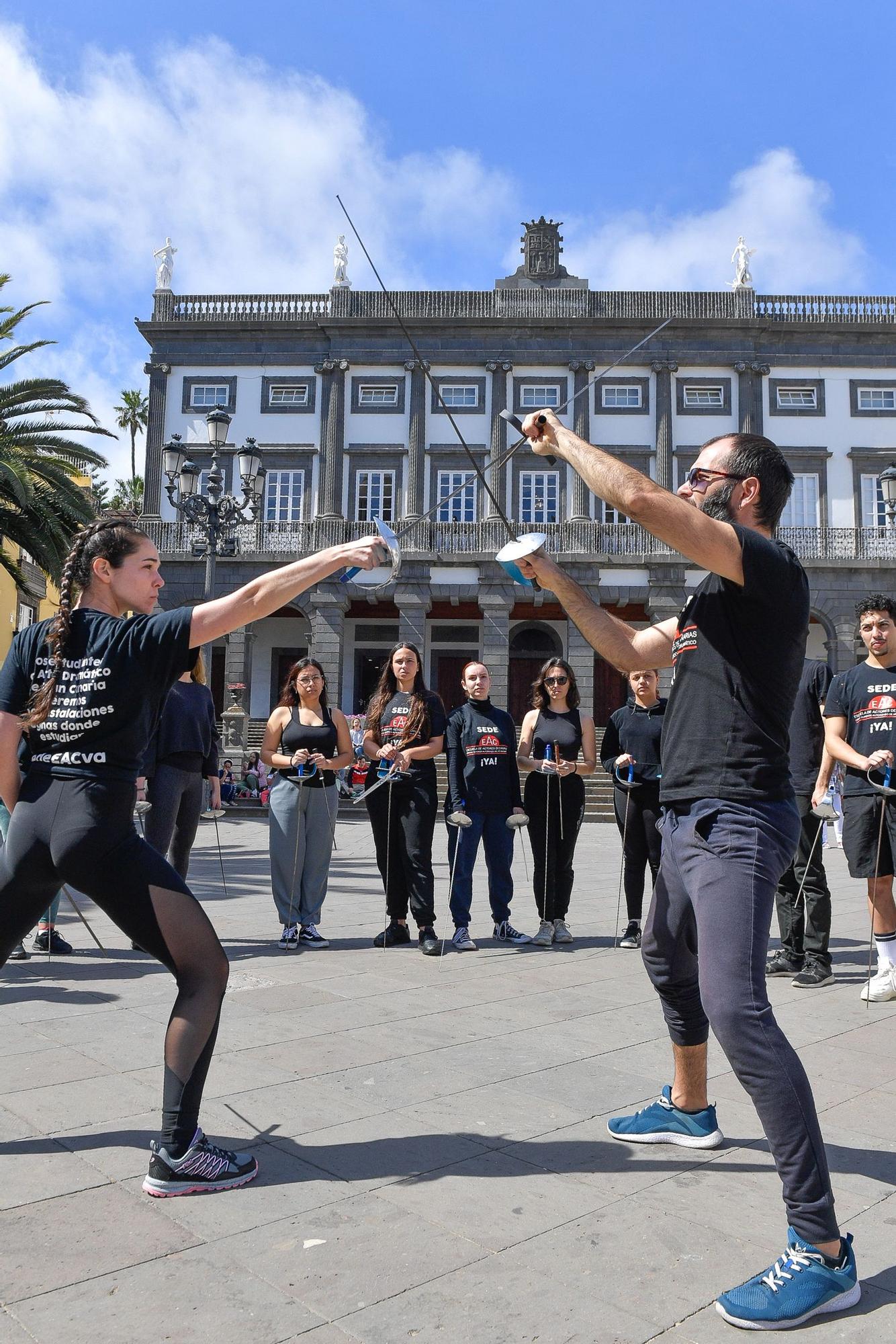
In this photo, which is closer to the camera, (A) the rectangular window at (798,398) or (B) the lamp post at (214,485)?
(B) the lamp post at (214,485)

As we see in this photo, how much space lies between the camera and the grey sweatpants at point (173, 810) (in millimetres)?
6711

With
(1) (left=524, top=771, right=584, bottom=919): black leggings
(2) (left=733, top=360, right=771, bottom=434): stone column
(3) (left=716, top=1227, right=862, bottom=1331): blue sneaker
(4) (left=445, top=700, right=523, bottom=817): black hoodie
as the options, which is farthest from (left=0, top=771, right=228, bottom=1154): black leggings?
(2) (left=733, top=360, right=771, bottom=434): stone column

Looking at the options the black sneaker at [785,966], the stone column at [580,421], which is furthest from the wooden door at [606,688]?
the black sneaker at [785,966]

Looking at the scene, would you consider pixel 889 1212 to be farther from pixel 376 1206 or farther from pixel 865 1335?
pixel 376 1206

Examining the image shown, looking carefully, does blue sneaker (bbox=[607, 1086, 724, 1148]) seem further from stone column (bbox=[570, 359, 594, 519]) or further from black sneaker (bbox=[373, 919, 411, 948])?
stone column (bbox=[570, 359, 594, 519])

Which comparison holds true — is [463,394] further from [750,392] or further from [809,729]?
[809,729]

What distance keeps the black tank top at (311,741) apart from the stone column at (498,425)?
2315 centimetres

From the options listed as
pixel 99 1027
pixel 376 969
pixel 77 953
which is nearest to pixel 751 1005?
pixel 99 1027

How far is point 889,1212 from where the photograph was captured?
293 centimetres

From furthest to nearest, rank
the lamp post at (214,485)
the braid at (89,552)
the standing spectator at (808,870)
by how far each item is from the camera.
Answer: the lamp post at (214,485) < the standing spectator at (808,870) < the braid at (89,552)

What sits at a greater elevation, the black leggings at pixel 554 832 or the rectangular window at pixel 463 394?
the rectangular window at pixel 463 394

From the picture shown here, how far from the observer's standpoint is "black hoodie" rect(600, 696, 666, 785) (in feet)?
23.9

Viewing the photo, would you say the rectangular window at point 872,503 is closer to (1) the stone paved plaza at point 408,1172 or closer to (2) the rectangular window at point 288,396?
(2) the rectangular window at point 288,396

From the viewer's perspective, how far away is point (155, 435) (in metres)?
31.8
